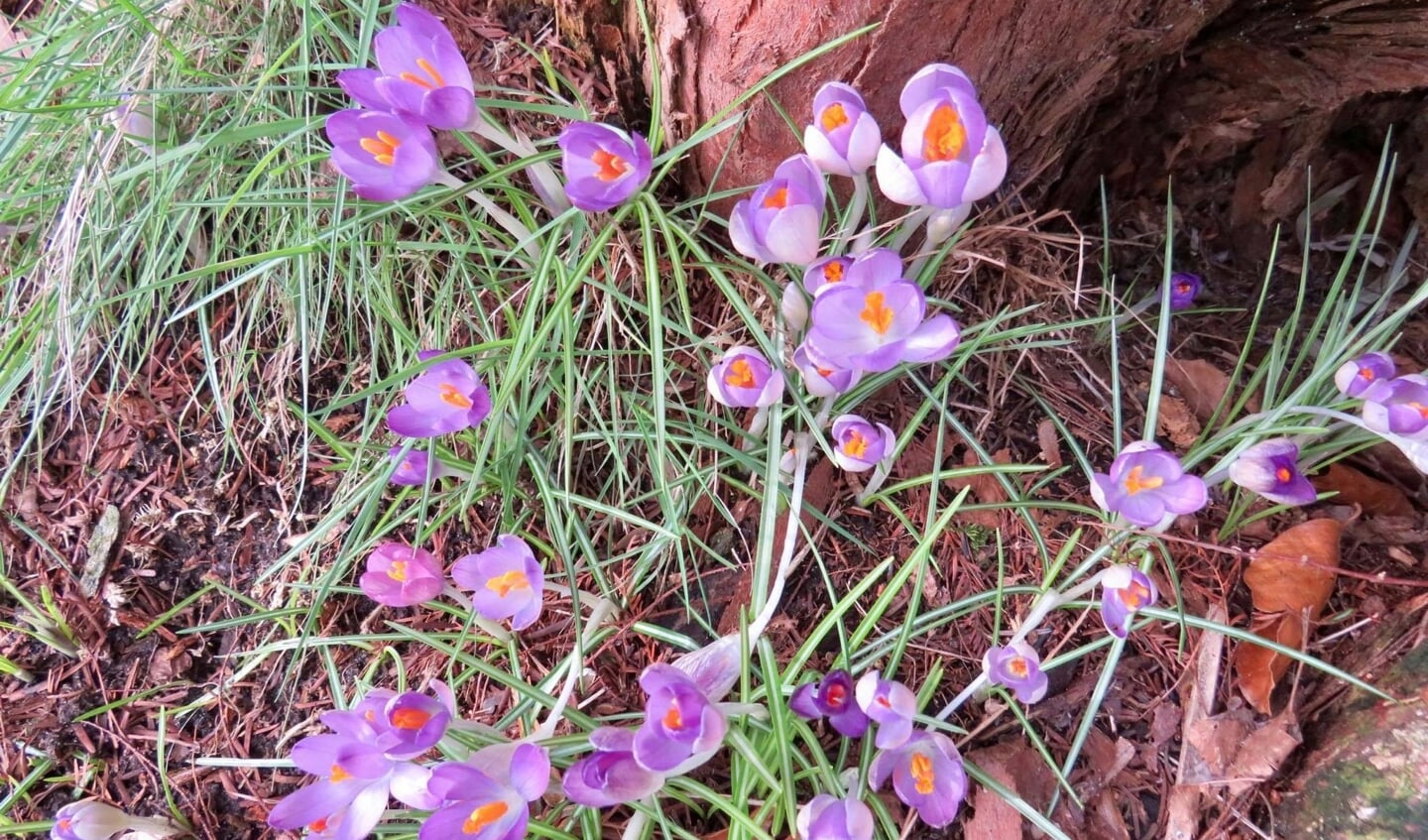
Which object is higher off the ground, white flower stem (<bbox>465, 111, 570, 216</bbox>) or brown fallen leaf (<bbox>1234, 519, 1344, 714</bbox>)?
white flower stem (<bbox>465, 111, 570, 216</bbox>)

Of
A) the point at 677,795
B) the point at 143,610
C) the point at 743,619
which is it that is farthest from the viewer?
the point at 143,610

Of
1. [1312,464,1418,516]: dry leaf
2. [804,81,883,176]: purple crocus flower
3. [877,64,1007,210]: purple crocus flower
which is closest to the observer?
[877,64,1007,210]: purple crocus flower

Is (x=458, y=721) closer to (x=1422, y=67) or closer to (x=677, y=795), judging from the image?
(x=677, y=795)

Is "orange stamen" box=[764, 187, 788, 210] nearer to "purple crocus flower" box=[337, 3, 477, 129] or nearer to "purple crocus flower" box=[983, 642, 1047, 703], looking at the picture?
"purple crocus flower" box=[337, 3, 477, 129]

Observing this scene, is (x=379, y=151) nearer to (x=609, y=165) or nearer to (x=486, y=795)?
(x=609, y=165)

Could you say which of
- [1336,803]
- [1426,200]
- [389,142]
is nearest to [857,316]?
[389,142]

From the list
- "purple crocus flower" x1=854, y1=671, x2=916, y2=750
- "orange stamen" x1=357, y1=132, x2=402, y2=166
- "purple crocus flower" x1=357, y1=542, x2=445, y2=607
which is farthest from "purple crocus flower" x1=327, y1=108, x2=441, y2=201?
"purple crocus flower" x1=854, y1=671, x2=916, y2=750

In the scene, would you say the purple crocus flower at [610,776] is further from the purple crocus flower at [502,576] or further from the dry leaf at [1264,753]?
the dry leaf at [1264,753]

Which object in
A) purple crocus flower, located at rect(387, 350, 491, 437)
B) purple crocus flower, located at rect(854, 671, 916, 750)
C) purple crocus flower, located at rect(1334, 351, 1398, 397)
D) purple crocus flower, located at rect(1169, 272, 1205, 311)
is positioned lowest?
Answer: purple crocus flower, located at rect(854, 671, 916, 750)
